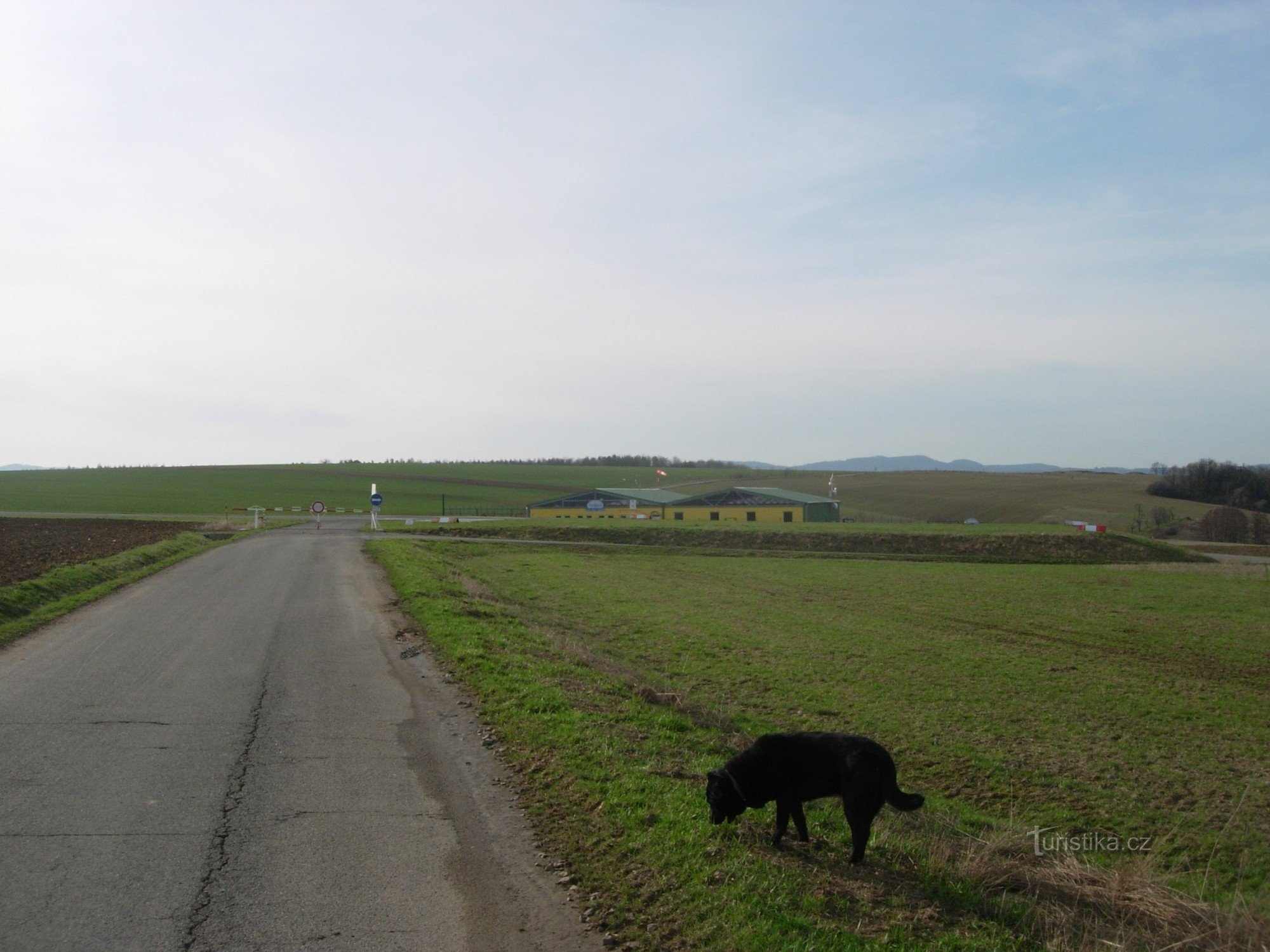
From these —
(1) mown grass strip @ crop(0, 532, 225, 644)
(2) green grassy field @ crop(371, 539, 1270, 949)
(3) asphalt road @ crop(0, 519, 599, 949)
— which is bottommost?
(2) green grassy field @ crop(371, 539, 1270, 949)

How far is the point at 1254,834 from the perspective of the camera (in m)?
8.73

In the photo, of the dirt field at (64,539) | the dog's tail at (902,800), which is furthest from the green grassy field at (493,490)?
the dog's tail at (902,800)

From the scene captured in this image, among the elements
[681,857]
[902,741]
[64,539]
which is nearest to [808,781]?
[681,857]

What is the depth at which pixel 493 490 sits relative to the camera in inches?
4882

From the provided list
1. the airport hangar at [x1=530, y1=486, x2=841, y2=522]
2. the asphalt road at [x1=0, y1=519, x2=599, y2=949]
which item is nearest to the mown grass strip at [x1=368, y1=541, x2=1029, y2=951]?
the asphalt road at [x1=0, y1=519, x2=599, y2=949]

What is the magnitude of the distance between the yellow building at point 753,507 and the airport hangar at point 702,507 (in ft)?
0.18

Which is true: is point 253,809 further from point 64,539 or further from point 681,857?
point 64,539

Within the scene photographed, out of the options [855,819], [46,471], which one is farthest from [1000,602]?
[46,471]

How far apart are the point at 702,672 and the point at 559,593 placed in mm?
10906

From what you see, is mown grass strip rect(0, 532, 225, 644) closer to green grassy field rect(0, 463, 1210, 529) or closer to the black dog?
the black dog

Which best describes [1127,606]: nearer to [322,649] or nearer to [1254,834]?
[1254,834]

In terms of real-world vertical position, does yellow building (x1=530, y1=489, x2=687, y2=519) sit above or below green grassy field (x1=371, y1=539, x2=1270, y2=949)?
above

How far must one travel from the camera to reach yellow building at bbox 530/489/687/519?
265 ft

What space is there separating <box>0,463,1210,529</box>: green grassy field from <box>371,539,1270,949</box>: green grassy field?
206ft
